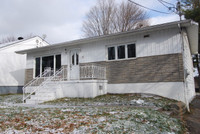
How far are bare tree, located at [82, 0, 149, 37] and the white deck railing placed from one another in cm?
1423

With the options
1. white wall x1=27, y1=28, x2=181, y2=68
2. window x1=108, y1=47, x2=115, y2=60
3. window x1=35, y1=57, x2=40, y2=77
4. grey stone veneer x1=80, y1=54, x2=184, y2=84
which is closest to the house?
window x1=35, y1=57, x2=40, y2=77

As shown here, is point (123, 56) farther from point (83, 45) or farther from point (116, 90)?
point (83, 45)

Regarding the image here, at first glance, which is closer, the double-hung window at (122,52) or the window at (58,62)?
the double-hung window at (122,52)

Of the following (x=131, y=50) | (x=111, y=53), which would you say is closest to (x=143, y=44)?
(x=131, y=50)

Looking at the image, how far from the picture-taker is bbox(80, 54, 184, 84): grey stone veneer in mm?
8461

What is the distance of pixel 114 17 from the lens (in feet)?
78.1

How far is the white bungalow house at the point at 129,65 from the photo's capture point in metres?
8.49

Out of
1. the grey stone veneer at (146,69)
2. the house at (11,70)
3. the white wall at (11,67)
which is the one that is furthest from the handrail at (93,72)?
the white wall at (11,67)

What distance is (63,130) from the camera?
3.56 meters

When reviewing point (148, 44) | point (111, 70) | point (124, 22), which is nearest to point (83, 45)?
point (111, 70)

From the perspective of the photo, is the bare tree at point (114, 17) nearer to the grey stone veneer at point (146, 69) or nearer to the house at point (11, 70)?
the house at point (11, 70)

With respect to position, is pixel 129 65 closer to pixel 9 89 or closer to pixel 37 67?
pixel 37 67

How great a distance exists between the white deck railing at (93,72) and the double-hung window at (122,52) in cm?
99

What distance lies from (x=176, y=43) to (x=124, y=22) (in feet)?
51.9
